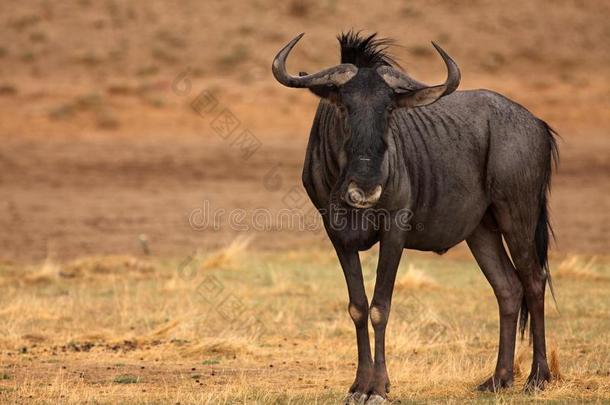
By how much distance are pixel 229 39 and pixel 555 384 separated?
91.5ft

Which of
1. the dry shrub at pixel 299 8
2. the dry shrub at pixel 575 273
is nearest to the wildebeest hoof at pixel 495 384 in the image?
the dry shrub at pixel 575 273

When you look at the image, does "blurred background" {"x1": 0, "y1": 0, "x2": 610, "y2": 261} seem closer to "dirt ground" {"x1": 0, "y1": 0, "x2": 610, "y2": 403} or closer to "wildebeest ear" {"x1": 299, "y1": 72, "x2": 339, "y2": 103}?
"dirt ground" {"x1": 0, "y1": 0, "x2": 610, "y2": 403}

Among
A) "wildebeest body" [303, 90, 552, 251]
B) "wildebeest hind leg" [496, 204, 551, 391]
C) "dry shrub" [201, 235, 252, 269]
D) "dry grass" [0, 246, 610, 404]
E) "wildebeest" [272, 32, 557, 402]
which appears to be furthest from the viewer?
"dry shrub" [201, 235, 252, 269]

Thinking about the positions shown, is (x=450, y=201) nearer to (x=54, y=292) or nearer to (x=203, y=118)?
(x=54, y=292)

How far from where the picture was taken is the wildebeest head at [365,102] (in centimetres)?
695

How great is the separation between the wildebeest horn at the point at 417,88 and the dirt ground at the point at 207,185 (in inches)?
76.6

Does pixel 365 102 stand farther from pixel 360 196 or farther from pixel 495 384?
pixel 495 384

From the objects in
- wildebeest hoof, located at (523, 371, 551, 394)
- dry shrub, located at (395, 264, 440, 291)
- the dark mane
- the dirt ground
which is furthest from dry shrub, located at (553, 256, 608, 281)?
the dark mane

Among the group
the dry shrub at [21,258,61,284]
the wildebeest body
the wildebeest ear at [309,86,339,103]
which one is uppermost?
the wildebeest ear at [309,86,339,103]

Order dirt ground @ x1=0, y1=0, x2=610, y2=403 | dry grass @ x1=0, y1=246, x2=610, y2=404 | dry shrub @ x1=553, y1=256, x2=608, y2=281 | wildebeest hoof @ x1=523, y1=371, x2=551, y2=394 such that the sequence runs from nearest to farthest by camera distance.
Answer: dry grass @ x1=0, y1=246, x2=610, y2=404 < wildebeest hoof @ x1=523, y1=371, x2=551, y2=394 < dirt ground @ x1=0, y1=0, x2=610, y2=403 < dry shrub @ x1=553, y1=256, x2=608, y2=281

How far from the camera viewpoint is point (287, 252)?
56.5ft

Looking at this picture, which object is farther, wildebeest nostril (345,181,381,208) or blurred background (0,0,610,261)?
blurred background (0,0,610,261)

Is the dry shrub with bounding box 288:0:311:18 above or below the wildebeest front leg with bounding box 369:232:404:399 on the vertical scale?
above

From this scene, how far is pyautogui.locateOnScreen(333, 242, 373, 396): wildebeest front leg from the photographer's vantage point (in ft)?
24.8
